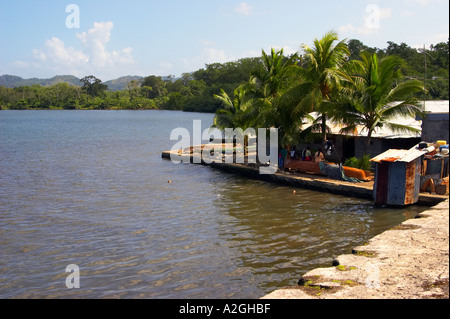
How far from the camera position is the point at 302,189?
65.9 feet

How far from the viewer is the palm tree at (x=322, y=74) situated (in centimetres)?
2048

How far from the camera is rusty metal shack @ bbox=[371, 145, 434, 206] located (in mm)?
15492

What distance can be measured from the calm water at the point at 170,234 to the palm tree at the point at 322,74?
4307 millimetres

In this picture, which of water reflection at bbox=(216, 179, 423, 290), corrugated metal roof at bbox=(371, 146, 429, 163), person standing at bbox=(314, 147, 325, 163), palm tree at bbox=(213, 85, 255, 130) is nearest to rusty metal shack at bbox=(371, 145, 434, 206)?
corrugated metal roof at bbox=(371, 146, 429, 163)

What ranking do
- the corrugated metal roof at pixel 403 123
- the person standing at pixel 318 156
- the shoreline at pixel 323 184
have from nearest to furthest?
the shoreline at pixel 323 184 < the corrugated metal roof at pixel 403 123 < the person standing at pixel 318 156

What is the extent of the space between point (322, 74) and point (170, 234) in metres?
11.1

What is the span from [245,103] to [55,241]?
1439 cm

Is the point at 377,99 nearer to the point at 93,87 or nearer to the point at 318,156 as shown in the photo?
the point at 318,156

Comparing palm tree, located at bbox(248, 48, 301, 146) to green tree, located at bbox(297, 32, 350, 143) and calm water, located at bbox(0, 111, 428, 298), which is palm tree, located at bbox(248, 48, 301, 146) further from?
calm water, located at bbox(0, 111, 428, 298)

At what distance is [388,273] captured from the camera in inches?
322

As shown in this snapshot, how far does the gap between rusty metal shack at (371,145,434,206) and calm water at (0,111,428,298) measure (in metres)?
→ 0.53

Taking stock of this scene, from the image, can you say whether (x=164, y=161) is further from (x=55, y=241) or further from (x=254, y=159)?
(x=55, y=241)

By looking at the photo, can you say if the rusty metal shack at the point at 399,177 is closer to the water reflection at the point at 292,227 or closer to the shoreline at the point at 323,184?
the water reflection at the point at 292,227

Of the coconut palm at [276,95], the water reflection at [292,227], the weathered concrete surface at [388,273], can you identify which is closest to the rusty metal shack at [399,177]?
the water reflection at [292,227]
